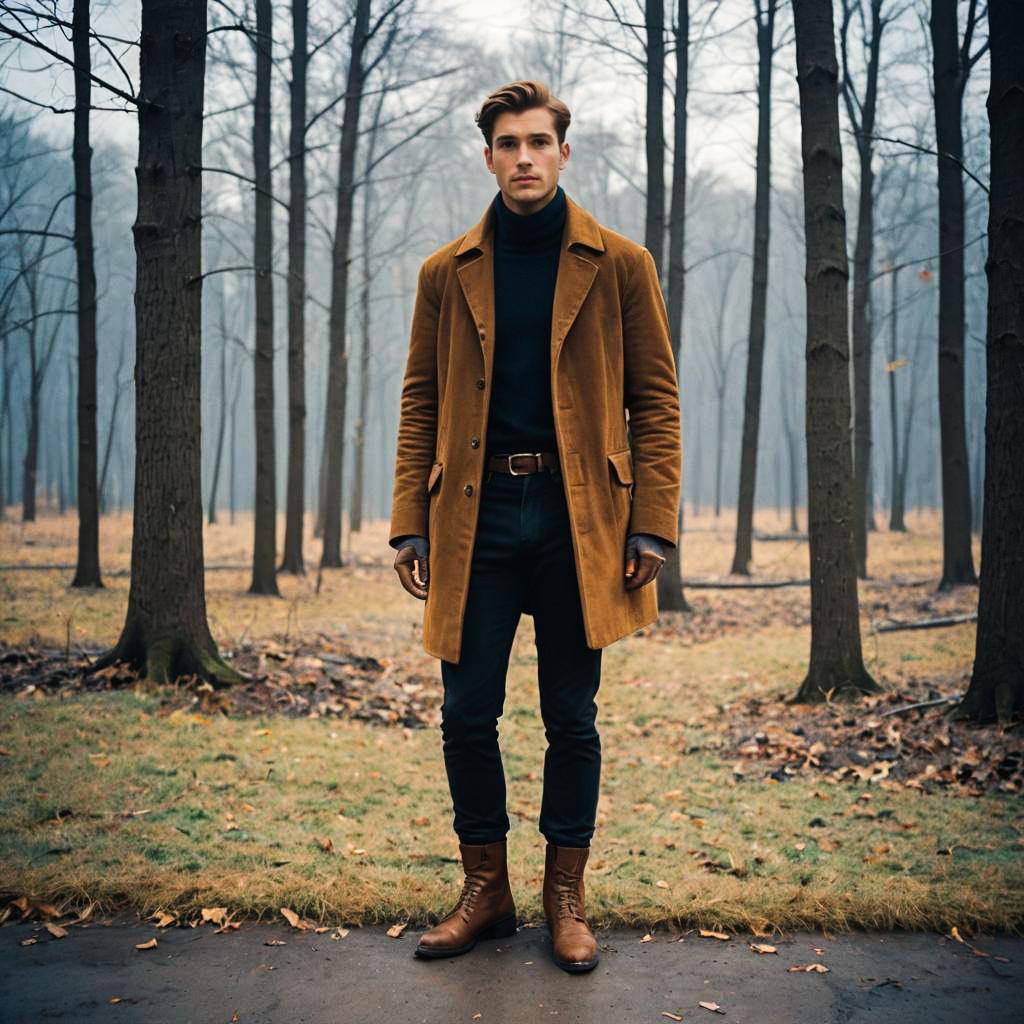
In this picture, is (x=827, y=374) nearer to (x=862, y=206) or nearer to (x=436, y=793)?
(x=436, y=793)

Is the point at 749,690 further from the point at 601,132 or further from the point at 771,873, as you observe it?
the point at 601,132

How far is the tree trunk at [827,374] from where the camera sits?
21.4ft

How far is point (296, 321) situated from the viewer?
532 inches

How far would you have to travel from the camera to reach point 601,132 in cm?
2316

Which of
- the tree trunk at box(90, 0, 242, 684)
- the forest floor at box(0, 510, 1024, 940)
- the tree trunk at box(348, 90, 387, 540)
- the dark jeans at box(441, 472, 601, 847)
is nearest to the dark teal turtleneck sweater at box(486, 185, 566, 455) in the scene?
the dark jeans at box(441, 472, 601, 847)

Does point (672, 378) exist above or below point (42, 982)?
above

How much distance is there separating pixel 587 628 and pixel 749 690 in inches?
204

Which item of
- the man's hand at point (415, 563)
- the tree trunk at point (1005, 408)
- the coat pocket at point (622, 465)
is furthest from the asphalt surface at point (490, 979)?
the tree trunk at point (1005, 408)

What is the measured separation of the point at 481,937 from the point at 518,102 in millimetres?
2593

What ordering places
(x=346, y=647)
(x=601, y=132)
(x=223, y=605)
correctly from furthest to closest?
(x=601, y=132) < (x=223, y=605) < (x=346, y=647)

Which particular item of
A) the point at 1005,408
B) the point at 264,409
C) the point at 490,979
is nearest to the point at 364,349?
the point at 264,409

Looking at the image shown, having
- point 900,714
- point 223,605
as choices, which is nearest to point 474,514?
point 900,714

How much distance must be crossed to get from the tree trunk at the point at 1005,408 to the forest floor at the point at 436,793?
0.39m

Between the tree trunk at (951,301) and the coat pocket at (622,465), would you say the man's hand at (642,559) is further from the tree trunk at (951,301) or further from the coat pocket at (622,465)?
the tree trunk at (951,301)
